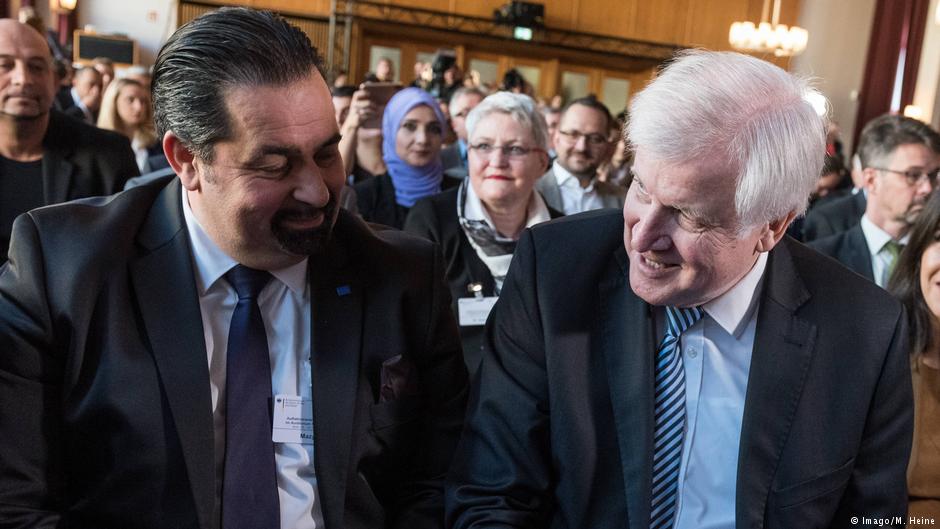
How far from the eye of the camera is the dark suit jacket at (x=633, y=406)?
142 cm

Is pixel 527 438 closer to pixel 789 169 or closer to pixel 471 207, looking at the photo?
pixel 789 169

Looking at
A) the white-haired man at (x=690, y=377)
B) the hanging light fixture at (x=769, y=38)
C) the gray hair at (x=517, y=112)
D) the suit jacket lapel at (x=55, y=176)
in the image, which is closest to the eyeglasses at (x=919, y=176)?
the gray hair at (x=517, y=112)

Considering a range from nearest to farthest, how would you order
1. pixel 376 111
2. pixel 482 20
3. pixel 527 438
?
pixel 527 438
pixel 376 111
pixel 482 20

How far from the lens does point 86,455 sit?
1.40 m

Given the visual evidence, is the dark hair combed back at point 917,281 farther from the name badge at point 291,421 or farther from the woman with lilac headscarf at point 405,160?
the woman with lilac headscarf at point 405,160

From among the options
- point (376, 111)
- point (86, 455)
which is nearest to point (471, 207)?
point (376, 111)

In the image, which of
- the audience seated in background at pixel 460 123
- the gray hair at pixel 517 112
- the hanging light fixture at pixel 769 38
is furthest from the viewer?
the hanging light fixture at pixel 769 38

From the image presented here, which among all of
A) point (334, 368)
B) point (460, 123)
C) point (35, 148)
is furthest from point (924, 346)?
point (460, 123)

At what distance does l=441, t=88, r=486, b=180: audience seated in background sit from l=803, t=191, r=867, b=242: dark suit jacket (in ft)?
6.56

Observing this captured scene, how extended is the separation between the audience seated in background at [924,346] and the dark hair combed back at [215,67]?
5.30 ft

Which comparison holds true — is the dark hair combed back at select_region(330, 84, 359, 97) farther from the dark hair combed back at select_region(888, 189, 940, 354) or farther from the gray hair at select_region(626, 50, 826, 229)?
the gray hair at select_region(626, 50, 826, 229)

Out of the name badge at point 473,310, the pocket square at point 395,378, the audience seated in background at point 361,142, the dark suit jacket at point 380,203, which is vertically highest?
the audience seated in background at point 361,142

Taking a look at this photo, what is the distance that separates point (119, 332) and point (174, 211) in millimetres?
246

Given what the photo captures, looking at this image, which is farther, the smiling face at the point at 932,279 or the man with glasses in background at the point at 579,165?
the man with glasses in background at the point at 579,165
